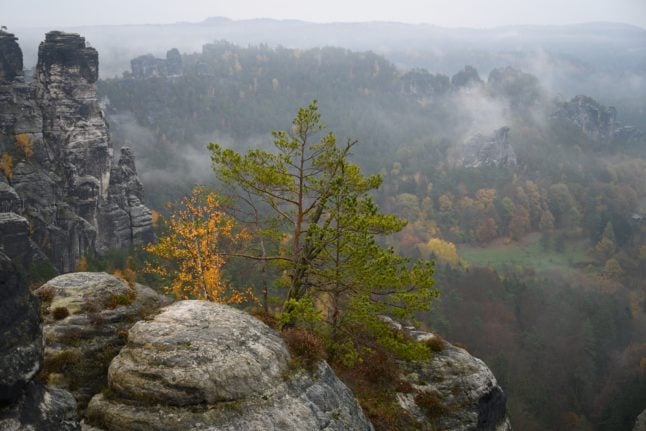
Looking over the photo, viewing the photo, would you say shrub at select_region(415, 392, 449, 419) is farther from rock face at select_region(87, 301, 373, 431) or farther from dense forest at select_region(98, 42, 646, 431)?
dense forest at select_region(98, 42, 646, 431)

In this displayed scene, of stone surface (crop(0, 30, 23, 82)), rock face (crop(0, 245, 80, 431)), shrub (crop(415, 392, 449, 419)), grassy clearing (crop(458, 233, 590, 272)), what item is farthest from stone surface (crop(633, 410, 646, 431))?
stone surface (crop(0, 30, 23, 82))

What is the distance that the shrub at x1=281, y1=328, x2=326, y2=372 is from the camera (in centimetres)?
1492

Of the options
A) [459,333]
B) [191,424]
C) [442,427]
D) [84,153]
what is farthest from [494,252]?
[191,424]

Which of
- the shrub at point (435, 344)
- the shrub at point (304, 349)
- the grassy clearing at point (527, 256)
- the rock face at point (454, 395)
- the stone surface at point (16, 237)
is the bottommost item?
the grassy clearing at point (527, 256)

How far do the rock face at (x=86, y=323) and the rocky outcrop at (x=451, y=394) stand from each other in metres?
10.6

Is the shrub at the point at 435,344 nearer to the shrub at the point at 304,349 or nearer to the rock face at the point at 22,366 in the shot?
the shrub at the point at 304,349

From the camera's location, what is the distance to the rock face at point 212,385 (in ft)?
40.2

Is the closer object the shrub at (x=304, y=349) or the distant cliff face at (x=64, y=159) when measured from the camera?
the shrub at (x=304, y=349)

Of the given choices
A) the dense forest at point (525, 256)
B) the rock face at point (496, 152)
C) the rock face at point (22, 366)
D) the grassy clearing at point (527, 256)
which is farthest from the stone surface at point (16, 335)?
the rock face at point (496, 152)

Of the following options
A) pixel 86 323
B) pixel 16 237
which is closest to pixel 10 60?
pixel 16 237

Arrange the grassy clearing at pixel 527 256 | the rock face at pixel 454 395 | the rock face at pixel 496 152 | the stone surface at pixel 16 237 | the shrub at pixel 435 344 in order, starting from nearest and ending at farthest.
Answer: the rock face at pixel 454 395 < the shrub at pixel 435 344 < the stone surface at pixel 16 237 < the grassy clearing at pixel 527 256 < the rock face at pixel 496 152

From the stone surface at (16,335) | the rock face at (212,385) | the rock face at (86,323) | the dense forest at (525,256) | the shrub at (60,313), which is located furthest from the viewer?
the dense forest at (525,256)

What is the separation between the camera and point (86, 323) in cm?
1546

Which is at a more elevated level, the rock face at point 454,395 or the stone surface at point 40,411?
the stone surface at point 40,411
